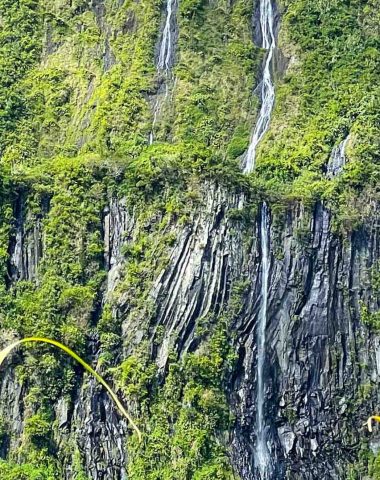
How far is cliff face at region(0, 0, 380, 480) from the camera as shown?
31938 mm

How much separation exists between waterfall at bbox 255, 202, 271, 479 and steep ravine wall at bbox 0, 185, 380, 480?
17 cm

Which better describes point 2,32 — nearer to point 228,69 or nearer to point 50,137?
point 50,137

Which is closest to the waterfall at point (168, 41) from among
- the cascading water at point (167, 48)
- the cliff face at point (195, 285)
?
the cascading water at point (167, 48)

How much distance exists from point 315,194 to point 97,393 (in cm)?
983

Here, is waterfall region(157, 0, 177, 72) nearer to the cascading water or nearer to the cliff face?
the cascading water

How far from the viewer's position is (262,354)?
3350cm

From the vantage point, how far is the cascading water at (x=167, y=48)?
135ft

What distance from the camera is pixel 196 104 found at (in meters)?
40.7

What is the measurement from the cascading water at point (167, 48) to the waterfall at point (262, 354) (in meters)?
8.14

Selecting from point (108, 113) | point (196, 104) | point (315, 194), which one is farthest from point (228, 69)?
point (315, 194)

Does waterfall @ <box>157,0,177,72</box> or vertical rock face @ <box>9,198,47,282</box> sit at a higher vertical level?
waterfall @ <box>157,0,177,72</box>

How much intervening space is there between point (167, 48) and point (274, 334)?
1452cm

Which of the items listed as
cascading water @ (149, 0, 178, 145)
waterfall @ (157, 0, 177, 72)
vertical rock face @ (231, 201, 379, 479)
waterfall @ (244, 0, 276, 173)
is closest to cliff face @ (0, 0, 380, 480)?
vertical rock face @ (231, 201, 379, 479)

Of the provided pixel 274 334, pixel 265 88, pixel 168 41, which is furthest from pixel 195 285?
pixel 168 41
